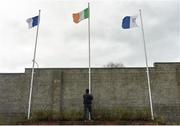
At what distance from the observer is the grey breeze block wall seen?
27886 millimetres

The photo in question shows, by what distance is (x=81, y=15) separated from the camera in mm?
25281

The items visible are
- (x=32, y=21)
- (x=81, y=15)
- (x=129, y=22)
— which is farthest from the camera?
(x=32, y=21)

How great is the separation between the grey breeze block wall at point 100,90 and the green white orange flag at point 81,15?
18.1 feet

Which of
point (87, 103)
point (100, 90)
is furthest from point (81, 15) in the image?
point (87, 103)

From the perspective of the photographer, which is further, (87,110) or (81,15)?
(81,15)

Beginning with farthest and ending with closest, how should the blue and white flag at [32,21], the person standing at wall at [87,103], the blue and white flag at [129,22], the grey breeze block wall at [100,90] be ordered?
the grey breeze block wall at [100,90], the blue and white flag at [32,21], the blue and white flag at [129,22], the person standing at wall at [87,103]

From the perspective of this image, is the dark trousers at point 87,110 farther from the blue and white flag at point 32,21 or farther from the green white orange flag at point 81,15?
the blue and white flag at point 32,21

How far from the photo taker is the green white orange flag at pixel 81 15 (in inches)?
985

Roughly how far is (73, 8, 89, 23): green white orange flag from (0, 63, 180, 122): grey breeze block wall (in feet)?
18.1

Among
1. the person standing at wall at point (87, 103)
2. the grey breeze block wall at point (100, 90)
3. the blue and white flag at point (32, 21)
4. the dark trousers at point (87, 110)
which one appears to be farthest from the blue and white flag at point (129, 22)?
the dark trousers at point (87, 110)

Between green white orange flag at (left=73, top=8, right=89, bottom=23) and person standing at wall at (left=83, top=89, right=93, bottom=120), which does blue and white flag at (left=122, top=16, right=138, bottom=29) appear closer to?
green white orange flag at (left=73, top=8, right=89, bottom=23)

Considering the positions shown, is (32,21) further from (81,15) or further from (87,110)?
(87,110)

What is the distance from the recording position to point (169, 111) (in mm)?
27625

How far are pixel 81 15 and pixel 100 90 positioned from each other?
7113 millimetres
